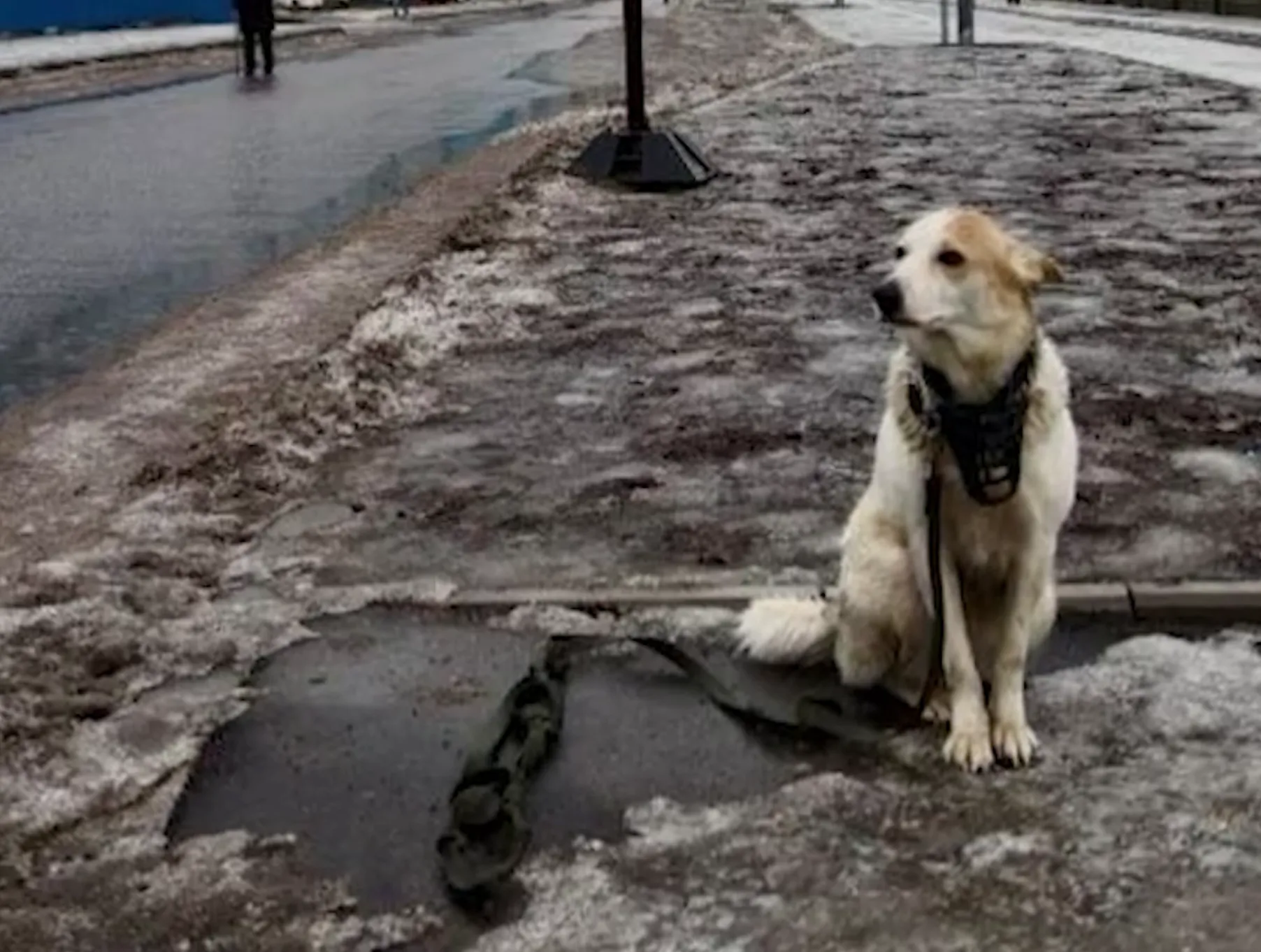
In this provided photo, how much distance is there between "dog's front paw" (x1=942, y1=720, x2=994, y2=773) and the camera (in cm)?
466

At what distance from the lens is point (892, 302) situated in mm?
4449

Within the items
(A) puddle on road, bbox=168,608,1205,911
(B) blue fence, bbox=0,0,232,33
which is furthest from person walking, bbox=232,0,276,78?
(A) puddle on road, bbox=168,608,1205,911

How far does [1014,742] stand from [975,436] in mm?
744

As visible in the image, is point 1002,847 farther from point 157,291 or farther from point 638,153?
point 638,153

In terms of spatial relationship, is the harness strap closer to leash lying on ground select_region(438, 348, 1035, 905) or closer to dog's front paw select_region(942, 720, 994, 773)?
leash lying on ground select_region(438, 348, 1035, 905)

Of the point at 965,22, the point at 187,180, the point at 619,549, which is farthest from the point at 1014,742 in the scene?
the point at 965,22

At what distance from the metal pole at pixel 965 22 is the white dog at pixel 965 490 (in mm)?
32119

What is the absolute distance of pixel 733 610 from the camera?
19.1 feet

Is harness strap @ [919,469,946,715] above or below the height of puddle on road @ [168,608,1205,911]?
above

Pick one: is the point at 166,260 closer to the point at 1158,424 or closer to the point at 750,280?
the point at 750,280

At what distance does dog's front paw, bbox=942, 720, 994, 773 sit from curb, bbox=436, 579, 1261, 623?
2.51ft

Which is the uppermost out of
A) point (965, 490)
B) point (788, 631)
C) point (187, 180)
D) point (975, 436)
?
point (975, 436)

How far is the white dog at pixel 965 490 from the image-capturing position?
4504 millimetres

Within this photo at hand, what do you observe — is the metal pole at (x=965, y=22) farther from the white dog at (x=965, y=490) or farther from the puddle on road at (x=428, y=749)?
the white dog at (x=965, y=490)
